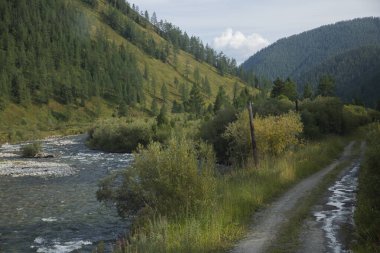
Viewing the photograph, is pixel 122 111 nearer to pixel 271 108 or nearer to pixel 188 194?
pixel 271 108

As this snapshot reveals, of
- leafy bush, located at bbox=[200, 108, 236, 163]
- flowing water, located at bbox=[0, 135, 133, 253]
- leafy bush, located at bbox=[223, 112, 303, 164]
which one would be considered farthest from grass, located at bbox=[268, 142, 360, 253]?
leafy bush, located at bbox=[200, 108, 236, 163]

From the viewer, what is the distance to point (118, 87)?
183 metres

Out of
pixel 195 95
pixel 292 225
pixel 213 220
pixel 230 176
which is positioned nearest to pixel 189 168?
pixel 213 220

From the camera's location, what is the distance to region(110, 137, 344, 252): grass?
1365cm

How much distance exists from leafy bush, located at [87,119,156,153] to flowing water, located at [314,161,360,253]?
52042 millimetres

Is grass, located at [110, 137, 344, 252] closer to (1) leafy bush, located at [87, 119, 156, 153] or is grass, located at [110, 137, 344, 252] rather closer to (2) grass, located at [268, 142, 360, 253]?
(2) grass, located at [268, 142, 360, 253]

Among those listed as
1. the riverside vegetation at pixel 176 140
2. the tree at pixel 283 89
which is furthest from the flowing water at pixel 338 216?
the tree at pixel 283 89

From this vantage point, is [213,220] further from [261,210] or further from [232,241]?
[261,210]

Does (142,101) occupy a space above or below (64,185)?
above

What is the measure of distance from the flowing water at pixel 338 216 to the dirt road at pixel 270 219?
1.37 metres

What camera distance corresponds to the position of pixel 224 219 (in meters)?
16.3

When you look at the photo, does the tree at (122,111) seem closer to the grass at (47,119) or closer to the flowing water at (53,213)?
the grass at (47,119)

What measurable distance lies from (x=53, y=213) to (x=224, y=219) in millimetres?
14375

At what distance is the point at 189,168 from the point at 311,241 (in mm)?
5077
